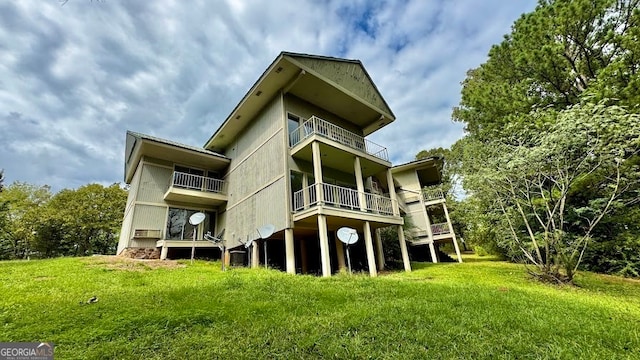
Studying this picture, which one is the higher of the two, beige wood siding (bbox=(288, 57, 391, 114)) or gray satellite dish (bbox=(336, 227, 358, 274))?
beige wood siding (bbox=(288, 57, 391, 114))

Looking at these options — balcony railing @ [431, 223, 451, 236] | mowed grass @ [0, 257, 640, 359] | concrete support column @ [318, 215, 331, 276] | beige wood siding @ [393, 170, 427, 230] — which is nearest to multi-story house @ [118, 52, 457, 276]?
concrete support column @ [318, 215, 331, 276]

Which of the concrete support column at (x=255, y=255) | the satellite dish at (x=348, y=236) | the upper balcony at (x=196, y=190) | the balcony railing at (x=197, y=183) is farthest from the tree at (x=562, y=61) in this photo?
the balcony railing at (x=197, y=183)

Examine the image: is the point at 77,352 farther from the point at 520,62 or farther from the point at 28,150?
the point at 28,150

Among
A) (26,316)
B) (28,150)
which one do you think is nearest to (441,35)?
(26,316)

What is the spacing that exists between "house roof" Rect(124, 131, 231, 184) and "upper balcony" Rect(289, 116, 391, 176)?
20.3 ft

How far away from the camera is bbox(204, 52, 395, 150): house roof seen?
37.0 feet

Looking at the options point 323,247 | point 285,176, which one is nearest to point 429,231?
point 323,247

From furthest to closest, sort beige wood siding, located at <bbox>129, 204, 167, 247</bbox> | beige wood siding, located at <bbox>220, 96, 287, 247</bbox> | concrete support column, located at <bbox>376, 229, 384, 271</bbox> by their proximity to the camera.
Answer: beige wood siding, located at <bbox>129, 204, 167, 247</bbox>, concrete support column, located at <bbox>376, 229, 384, 271</bbox>, beige wood siding, located at <bbox>220, 96, 287, 247</bbox>

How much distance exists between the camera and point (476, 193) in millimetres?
10766

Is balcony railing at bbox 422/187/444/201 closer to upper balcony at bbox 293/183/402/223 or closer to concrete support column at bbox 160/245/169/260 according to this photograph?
upper balcony at bbox 293/183/402/223

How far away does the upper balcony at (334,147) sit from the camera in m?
10.8

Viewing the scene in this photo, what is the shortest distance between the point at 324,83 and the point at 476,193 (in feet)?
26.6

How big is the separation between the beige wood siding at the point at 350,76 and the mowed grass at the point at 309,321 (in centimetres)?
919

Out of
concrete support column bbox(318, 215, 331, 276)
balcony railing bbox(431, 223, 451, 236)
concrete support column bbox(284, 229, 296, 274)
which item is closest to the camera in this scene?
concrete support column bbox(318, 215, 331, 276)
